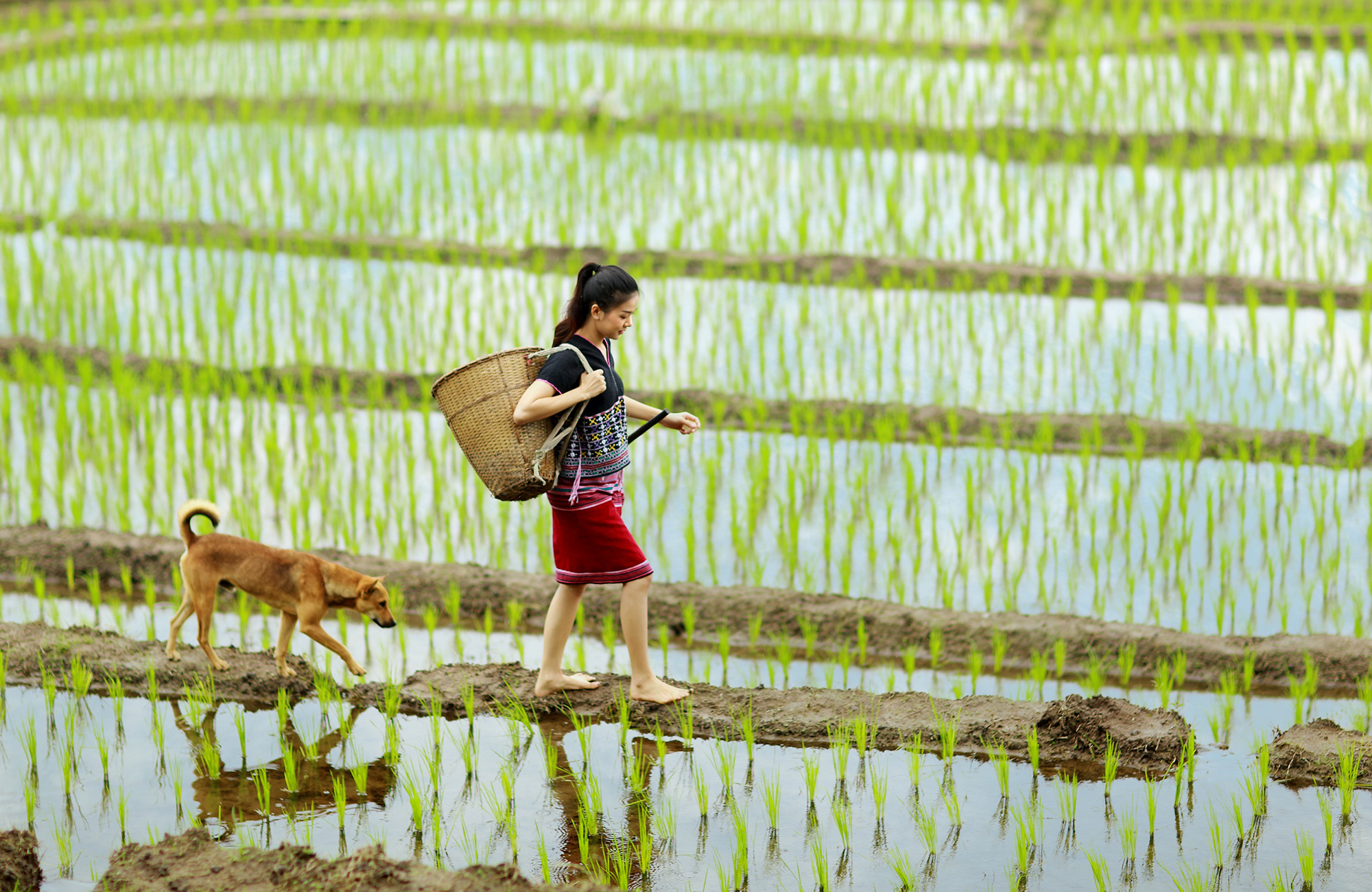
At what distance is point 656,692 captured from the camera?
10.3 feet

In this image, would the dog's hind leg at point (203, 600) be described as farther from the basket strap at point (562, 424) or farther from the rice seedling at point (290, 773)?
the basket strap at point (562, 424)

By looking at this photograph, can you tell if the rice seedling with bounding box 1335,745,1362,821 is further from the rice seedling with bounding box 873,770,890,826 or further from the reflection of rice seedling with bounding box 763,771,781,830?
the reflection of rice seedling with bounding box 763,771,781,830

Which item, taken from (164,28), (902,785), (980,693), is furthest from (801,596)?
(164,28)

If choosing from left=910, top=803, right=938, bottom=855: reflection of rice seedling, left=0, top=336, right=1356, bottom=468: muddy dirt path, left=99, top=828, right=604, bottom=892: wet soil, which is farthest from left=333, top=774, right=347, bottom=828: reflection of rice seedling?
left=0, top=336, right=1356, bottom=468: muddy dirt path

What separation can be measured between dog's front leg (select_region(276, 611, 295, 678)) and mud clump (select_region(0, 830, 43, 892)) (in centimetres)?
84

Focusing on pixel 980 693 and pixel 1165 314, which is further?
pixel 1165 314

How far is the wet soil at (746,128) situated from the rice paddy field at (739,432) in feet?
0.10

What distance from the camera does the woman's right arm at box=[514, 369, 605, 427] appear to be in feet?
9.36

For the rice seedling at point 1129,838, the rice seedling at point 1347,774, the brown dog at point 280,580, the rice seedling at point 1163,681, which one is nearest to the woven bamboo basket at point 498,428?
the brown dog at point 280,580

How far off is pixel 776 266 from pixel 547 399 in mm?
2913

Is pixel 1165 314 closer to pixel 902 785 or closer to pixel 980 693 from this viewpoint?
pixel 980 693

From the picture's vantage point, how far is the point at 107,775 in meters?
2.85

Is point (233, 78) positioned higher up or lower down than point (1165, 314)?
higher up

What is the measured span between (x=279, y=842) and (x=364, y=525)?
1821mm
